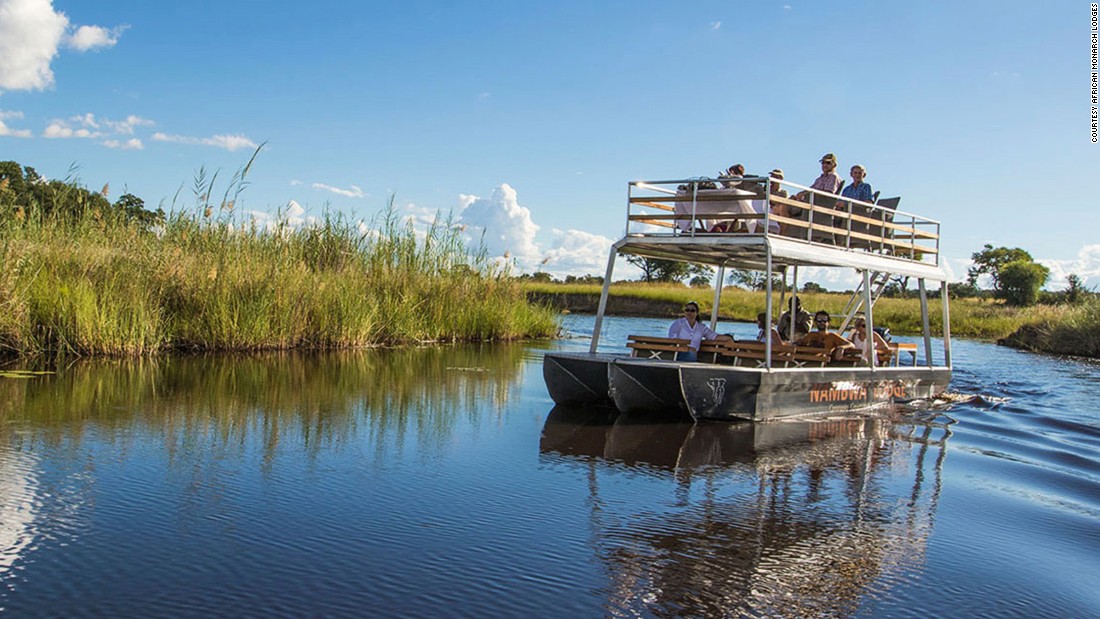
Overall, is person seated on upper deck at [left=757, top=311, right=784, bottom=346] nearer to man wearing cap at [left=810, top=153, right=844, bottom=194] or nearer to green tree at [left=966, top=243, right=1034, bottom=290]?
man wearing cap at [left=810, top=153, right=844, bottom=194]

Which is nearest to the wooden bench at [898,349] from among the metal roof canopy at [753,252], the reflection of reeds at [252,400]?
the metal roof canopy at [753,252]

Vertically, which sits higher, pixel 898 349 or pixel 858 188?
A: pixel 858 188

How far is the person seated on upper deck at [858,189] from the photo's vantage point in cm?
1590

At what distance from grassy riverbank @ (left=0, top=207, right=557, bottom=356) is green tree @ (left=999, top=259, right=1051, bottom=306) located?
4531 centimetres

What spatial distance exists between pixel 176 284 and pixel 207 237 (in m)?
1.87

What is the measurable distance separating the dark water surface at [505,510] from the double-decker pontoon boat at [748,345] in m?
0.46

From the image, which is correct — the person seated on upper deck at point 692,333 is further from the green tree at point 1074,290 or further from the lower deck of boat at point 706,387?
the green tree at point 1074,290

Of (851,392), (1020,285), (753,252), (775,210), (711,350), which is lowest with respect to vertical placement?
(851,392)

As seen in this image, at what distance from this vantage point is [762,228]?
13.7 metres

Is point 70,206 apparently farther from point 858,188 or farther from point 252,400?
point 858,188

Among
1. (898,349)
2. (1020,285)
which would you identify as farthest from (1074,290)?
(898,349)

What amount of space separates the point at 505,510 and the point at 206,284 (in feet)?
43.0

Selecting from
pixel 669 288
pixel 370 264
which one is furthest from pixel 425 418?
pixel 669 288

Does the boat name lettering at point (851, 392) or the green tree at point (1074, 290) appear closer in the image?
the boat name lettering at point (851, 392)
